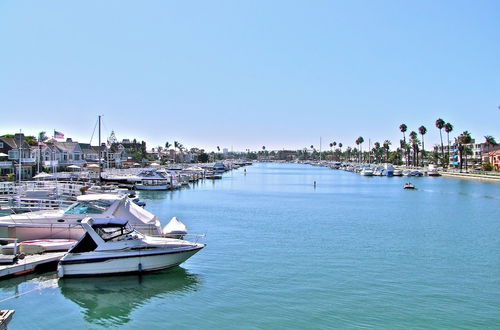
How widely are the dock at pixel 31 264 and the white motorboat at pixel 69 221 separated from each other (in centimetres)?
291

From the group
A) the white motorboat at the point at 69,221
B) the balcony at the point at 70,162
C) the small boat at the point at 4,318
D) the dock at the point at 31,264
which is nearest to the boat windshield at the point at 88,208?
the white motorboat at the point at 69,221

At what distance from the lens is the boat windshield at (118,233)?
24828 millimetres

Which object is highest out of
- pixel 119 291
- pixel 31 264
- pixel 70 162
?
pixel 70 162

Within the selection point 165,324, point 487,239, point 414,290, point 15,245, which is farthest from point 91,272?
point 487,239

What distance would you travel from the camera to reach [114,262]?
80.1 feet

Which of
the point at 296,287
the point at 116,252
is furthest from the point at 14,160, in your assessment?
the point at 296,287

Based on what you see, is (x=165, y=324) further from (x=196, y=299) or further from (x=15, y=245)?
(x=15, y=245)

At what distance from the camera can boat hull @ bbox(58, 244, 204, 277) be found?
2400 cm

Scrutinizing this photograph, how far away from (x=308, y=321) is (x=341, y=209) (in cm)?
4452

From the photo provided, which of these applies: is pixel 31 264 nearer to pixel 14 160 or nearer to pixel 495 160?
pixel 14 160

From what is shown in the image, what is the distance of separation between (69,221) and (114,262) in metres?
6.95

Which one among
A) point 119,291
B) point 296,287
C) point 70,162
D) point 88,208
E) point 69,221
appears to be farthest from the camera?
point 70,162

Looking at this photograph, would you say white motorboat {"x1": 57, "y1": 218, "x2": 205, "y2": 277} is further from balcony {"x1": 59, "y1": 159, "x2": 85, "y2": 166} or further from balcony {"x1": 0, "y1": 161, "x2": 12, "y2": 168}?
balcony {"x1": 59, "y1": 159, "x2": 85, "y2": 166}

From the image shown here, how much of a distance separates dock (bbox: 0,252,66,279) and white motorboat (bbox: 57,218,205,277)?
1956mm
